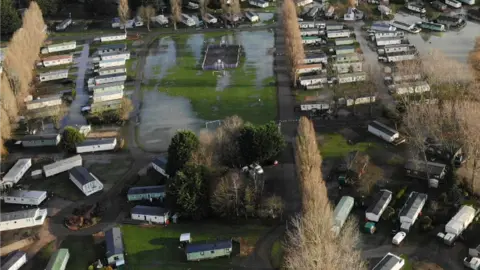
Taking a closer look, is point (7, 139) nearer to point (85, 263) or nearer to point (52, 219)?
point (52, 219)

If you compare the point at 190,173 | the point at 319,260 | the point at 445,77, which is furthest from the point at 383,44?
the point at 319,260

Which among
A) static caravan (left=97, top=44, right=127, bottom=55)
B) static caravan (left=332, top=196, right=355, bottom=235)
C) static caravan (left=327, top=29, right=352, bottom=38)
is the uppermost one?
static caravan (left=327, top=29, right=352, bottom=38)

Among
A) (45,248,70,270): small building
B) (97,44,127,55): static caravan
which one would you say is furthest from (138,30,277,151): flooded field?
(45,248,70,270): small building

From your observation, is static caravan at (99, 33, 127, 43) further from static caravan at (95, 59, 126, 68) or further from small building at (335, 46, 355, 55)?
small building at (335, 46, 355, 55)

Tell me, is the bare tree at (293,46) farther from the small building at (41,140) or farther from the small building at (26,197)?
the small building at (26,197)

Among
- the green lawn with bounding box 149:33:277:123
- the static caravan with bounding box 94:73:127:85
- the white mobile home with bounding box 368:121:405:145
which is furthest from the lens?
the static caravan with bounding box 94:73:127:85

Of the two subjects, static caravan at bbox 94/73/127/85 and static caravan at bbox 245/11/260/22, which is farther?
static caravan at bbox 245/11/260/22

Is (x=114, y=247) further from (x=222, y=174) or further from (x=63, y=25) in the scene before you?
(x=63, y=25)

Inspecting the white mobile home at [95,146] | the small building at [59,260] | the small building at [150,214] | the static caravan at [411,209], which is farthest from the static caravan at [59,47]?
the static caravan at [411,209]

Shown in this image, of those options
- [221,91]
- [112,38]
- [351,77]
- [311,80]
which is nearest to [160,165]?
[221,91]
